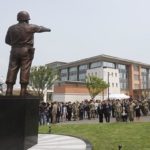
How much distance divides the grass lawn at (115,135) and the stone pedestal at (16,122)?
3048 millimetres

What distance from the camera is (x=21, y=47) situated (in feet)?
37.7

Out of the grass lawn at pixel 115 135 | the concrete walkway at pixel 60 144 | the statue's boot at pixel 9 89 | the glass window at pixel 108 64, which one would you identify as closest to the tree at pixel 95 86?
the glass window at pixel 108 64

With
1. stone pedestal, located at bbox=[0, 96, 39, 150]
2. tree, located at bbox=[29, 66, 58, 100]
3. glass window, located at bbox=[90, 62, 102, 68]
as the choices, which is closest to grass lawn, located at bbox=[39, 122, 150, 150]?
stone pedestal, located at bbox=[0, 96, 39, 150]

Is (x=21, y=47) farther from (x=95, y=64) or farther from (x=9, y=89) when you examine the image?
(x=95, y=64)

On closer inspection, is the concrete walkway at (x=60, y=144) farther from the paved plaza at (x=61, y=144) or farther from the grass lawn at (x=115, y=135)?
the grass lawn at (x=115, y=135)

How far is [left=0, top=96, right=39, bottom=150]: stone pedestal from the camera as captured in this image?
954 centimetres

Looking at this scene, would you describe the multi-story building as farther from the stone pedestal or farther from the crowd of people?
the stone pedestal

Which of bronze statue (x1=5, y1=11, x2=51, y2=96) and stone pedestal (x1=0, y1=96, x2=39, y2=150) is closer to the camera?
stone pedestal (x1=0, y1=96, x2=39, y2=150)

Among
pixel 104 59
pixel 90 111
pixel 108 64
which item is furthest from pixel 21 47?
pixel 108 64

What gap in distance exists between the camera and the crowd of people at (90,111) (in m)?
25.4

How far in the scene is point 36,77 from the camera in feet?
224

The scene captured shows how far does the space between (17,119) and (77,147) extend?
230cm

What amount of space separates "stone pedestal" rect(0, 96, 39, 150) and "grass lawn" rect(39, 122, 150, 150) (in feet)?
10.00

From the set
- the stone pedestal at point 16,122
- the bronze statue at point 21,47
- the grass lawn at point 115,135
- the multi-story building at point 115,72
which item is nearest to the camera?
the stone pedestal at point 16,122
